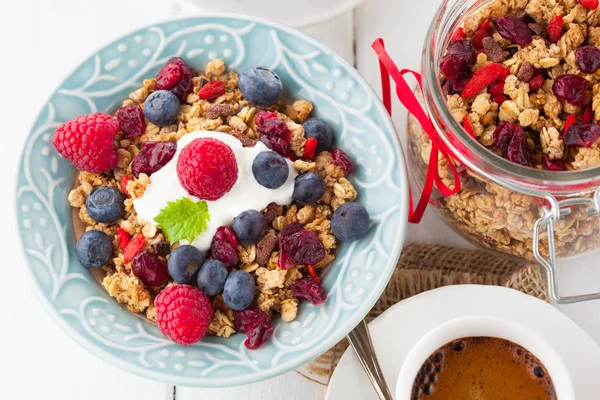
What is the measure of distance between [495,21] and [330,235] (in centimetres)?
45

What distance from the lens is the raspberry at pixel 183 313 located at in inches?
46.4

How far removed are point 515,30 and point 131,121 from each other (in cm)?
67

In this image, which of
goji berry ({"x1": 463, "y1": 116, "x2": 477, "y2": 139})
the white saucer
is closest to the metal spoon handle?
the white saucer

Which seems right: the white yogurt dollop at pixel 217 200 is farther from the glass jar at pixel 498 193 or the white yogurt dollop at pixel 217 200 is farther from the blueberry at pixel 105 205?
the glass jar at pixel 498 193

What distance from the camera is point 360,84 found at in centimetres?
133

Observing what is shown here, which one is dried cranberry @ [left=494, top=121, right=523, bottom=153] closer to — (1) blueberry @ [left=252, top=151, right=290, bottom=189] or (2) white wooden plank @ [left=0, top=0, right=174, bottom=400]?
(1) blueberry @ [left=252, top=151, right=290, bottom=189]

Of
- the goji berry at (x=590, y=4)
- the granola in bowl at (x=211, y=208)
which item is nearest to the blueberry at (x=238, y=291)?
the granola in bowl at (x=211, y=208)

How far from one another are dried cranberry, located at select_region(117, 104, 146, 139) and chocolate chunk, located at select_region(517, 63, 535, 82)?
65cm

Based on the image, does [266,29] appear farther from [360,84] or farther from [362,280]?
[362,280]

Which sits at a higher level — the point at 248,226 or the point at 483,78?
the point at 483,78

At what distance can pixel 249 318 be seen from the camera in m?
1.24

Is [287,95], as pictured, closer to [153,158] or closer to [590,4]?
[153,158]

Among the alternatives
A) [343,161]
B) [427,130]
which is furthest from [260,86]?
[427,130]

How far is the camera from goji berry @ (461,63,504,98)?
3.94ft
